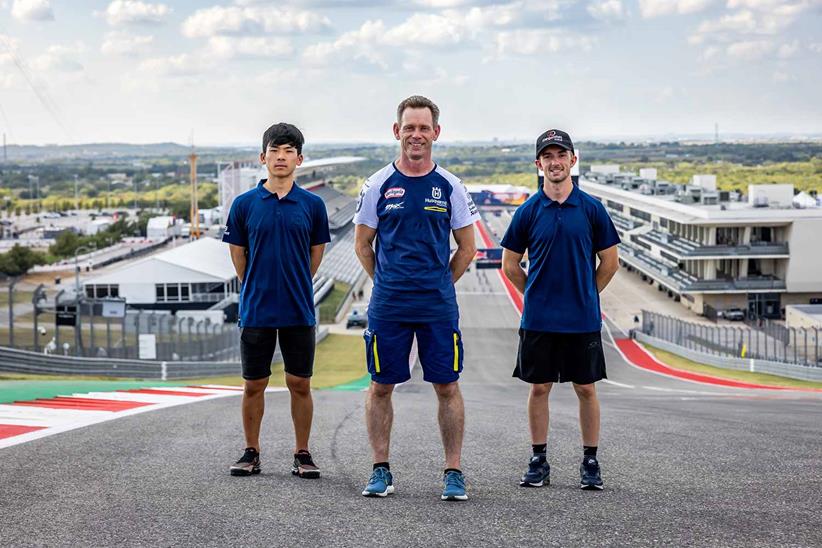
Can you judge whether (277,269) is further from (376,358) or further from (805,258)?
(805,258)

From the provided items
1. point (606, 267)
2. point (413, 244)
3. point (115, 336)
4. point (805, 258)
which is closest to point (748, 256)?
point (805, 258)

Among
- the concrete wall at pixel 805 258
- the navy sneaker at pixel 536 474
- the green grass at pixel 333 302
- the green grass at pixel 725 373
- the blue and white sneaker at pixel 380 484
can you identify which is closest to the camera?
the blue and white sneaker at pixel 380 484

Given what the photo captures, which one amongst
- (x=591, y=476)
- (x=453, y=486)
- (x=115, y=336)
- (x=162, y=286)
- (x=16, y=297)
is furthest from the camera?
(x=162, y=286)

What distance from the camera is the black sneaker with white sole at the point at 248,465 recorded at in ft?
23.5

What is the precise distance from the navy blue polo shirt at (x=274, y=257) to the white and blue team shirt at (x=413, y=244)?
64 centimetres

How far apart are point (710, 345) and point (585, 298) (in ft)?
155

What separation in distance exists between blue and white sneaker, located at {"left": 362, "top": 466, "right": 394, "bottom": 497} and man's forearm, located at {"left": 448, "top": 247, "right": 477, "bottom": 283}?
4.14 feet

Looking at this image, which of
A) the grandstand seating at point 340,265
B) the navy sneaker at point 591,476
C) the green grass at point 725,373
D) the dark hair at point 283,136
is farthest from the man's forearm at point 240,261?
the grandstand seating at point 340,265

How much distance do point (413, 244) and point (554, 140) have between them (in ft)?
3.75

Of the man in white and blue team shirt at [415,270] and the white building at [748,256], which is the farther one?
the white building at [748,256]

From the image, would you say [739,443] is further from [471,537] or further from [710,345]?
[710,345]

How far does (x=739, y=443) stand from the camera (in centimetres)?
884

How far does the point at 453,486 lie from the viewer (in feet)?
21.2

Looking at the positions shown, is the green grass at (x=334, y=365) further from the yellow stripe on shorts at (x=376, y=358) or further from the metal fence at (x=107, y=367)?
the yellow stripe on shorts at (x=376, y=358)
